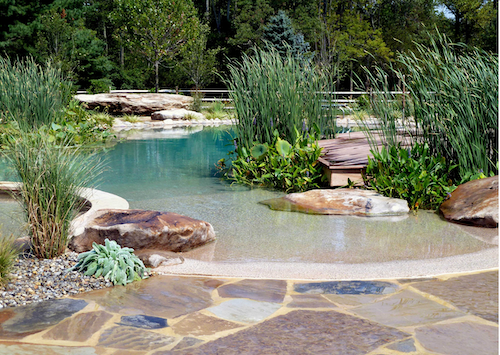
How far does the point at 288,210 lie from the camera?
16.3 feet

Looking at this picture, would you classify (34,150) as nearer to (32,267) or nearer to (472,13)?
(32,267)

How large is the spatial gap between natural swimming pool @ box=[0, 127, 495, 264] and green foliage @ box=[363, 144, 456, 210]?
247mm

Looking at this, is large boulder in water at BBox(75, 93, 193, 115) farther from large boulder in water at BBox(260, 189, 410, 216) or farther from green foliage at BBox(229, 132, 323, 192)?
large boulder in water at BBox(260, 189, 410, 216)

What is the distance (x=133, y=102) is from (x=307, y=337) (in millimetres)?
16454

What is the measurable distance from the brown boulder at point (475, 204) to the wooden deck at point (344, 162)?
1.12 m

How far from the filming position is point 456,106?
4.78 m

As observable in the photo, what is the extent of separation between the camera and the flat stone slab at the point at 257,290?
2.86 metres

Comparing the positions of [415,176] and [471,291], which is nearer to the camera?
[471,291]

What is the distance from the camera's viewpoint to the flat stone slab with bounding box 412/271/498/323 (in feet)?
8.69

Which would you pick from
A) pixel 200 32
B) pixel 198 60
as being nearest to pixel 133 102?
pixel 198 60

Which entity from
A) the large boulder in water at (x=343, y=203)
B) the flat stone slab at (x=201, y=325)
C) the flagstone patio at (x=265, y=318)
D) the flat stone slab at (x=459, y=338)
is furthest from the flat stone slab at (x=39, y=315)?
the large boulder in water at (x=343, y=203)

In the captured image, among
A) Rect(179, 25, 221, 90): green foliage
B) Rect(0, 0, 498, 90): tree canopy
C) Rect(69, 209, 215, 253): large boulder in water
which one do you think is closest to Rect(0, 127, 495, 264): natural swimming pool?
Rect(69, 209, 215, 253): large boulder in water

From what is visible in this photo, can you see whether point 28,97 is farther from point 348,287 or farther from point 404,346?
point 404,346

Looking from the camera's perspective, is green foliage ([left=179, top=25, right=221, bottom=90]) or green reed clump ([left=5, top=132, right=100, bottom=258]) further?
green foliage ([left=179, top=25, right=221, bottom=90])
